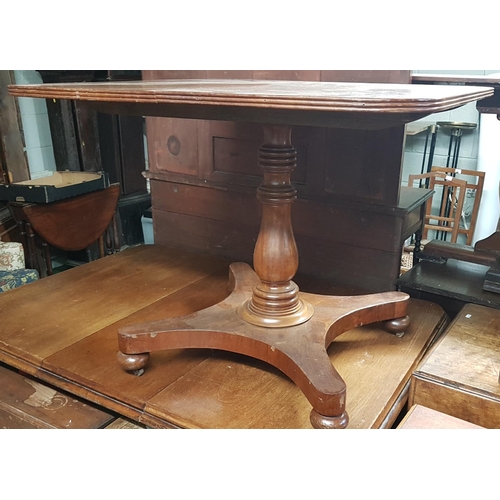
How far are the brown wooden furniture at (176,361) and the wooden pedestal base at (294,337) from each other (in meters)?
0.06

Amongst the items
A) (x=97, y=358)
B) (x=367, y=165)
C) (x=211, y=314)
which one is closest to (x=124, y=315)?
(x=97, y=358)

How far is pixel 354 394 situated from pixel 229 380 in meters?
0.26

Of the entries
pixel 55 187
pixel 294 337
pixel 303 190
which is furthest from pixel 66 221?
pixel 294 337

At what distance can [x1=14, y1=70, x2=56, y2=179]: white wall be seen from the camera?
2963 mm

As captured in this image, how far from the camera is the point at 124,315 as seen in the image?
4.49ft

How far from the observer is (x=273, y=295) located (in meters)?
1.13

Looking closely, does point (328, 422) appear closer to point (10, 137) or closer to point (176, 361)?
point (176, 361)

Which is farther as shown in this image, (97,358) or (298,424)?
(97,358)

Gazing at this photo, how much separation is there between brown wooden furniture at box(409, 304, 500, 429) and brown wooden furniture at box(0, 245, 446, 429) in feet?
0.17

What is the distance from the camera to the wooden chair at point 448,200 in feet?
10.0

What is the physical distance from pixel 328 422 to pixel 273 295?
32cm

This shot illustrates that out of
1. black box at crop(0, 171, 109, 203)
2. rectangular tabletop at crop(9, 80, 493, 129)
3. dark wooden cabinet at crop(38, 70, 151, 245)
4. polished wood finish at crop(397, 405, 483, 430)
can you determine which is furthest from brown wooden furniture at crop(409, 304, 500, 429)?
dark wooden cabinet at crop(38, 70, 151, 245)
